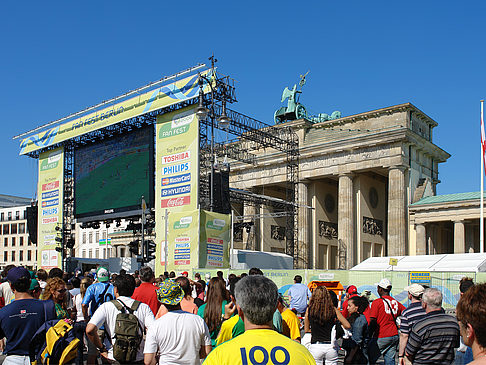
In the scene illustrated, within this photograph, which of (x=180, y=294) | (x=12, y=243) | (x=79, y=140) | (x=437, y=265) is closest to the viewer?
(x=180, y=294)

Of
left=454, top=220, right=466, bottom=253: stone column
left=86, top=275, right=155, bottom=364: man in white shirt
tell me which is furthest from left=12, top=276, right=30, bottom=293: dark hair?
left=454, top=220, right=466, bottom=253: stone column

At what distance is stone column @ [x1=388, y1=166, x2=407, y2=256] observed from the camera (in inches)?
1662

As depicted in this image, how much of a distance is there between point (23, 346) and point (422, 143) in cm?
4382

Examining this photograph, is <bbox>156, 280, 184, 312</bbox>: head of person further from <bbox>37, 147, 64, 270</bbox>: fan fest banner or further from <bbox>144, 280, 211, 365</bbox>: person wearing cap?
<bbox>37, 147, 64, 270</bbox>: fan fest banner

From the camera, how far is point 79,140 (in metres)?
39.8

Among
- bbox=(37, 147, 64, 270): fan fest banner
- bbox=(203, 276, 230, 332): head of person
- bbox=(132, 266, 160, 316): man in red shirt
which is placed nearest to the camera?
bbox=(203, 276, 230, 332): head of person

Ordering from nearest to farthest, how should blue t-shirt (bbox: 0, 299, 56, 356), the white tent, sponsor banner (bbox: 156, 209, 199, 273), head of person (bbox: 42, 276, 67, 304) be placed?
1. blue t-shirt (bbox: 0, 299, 56, 356)
2. head of person (bbox: 42, 276, 67, 304)
3. sponsor banner (bbox: 156, 209, 199, 273)
4. the white tent

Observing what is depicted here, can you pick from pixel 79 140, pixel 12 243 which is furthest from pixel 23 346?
pixel 12 243

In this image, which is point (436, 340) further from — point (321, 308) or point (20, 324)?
point (20, 324)

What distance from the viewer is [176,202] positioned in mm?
29766

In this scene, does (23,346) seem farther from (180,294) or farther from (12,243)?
(12,243)

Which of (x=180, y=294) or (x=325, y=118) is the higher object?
(x=325, y=118)

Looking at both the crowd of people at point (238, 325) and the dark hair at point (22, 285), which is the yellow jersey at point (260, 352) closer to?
the crowd of people at point (238, 325)

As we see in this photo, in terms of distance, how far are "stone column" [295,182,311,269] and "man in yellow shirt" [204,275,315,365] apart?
146ft
